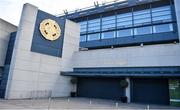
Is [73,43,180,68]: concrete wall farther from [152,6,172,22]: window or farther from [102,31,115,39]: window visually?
[152,6,172,22]: window

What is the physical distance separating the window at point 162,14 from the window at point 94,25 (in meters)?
12.6

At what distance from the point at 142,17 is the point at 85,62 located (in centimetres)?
1646

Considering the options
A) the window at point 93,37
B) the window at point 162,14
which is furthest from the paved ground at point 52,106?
the window at point 93,37

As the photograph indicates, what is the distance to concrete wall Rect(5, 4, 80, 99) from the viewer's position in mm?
19766

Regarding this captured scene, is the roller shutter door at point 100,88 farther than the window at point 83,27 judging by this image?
No

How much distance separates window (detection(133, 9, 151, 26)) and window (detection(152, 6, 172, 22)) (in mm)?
970

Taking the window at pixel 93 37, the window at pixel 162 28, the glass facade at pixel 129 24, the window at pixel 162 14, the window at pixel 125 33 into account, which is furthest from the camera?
the window at pixel 93 37

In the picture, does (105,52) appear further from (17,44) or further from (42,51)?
(17,44)

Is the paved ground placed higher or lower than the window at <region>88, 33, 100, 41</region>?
lower

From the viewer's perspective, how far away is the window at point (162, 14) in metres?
31.8

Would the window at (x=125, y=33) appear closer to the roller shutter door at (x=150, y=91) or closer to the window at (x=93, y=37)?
the window at (x=93, y=37)

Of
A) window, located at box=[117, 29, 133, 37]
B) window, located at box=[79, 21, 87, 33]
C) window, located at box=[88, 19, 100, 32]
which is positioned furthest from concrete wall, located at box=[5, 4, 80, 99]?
window, located at box=[79, 21, 87, 33]

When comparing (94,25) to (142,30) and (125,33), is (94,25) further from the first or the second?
(142,30)

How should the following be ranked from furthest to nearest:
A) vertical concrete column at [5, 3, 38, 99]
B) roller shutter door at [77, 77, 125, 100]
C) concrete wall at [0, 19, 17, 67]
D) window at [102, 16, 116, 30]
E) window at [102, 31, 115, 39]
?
window at [102, 16, 116, 30], window at [102, 31, 115, 39], roller shutter door at [77, 77, 125, 100], concrete wall at [0, 19, 17, 67], vertical concrete column at [5, 3, 38, 99]
